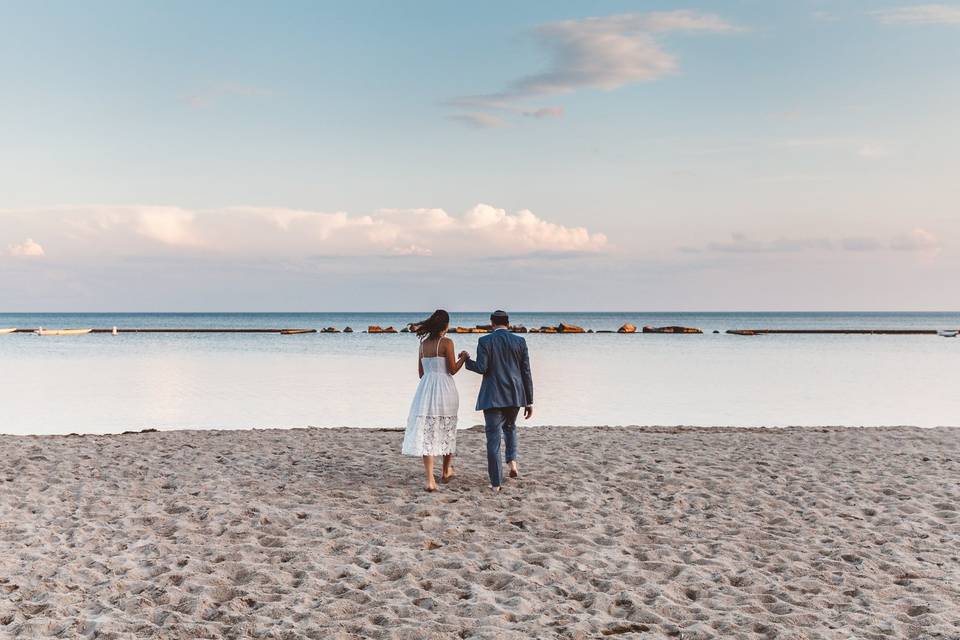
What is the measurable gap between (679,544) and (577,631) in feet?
7.45

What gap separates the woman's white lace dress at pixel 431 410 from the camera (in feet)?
29.9

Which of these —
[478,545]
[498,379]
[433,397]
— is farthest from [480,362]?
[478,545]

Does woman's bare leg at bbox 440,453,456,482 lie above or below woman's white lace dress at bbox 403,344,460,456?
below

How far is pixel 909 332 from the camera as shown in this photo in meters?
79.8

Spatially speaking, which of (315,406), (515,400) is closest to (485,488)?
(515,400)

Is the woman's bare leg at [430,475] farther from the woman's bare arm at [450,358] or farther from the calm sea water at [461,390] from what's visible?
the calm sea water at [461,390]

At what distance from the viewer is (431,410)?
9.13 m

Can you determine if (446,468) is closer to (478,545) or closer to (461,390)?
(478,545)

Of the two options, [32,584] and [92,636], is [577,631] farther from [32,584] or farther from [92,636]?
[32,584]

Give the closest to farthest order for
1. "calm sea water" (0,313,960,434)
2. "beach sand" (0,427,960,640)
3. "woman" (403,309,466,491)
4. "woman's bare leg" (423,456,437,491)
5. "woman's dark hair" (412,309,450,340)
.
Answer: "beach sand" (0,427,960,640)
"woman's dark hair" (412,309,450,340)
"woman" (403,309,466,491)
"woman's bare leg" (423,456,437,491)
"calm sea water" (0,313,960,434)

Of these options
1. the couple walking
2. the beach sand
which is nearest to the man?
the couple walking

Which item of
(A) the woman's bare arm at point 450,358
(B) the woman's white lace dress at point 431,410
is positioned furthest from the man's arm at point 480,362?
(B) the woman's white lace dress at point 431,410

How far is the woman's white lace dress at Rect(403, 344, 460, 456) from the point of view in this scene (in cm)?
912

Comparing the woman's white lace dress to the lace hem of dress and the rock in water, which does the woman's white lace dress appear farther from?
the rock in water
